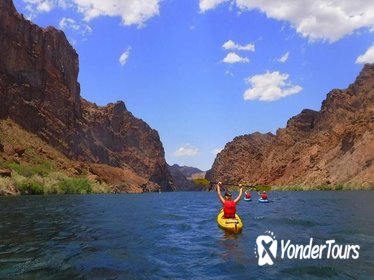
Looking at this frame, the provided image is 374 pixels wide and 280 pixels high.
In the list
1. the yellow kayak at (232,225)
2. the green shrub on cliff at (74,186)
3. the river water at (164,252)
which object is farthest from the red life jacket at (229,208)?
the green shrub on cliff at (74,186)

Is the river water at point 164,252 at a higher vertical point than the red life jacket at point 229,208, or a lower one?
lower

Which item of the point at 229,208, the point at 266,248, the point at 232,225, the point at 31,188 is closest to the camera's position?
the point at 266,248

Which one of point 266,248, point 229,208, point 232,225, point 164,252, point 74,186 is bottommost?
point 164,252

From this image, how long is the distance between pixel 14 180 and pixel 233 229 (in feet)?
257

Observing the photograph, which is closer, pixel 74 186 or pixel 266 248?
pixel 266 248

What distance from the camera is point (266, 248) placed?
70.2ft

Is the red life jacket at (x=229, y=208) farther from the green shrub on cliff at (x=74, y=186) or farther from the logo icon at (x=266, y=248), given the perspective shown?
the green shrub on cliff at (x=74, y=186)

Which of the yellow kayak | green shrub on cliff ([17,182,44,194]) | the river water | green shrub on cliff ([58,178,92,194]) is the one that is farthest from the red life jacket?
green shrub on cliff ([58,178,92,194])

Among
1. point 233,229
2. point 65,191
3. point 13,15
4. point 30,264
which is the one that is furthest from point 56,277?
point 13,15

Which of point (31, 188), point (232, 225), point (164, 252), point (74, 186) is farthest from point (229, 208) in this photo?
point (74, 186)

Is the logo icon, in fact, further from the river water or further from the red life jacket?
the red life jacket

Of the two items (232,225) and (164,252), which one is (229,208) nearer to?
(232,225)

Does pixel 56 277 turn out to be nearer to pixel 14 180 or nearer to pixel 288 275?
pixel 288 275

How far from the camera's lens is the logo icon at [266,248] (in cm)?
1793
